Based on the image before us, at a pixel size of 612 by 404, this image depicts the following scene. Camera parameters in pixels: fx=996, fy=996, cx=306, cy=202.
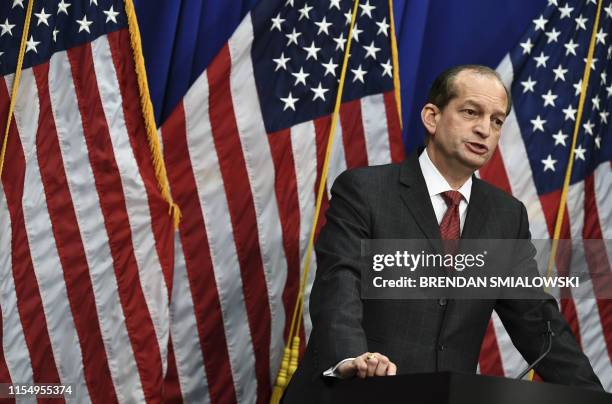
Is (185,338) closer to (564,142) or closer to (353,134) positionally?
(353,134)

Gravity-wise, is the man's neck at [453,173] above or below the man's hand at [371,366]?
above

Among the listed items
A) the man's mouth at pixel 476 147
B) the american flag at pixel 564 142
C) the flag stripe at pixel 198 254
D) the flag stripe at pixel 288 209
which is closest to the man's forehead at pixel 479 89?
the man's mouth at pixel 476 147

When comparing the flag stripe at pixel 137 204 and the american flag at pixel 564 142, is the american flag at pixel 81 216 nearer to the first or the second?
the flag stripe at pixel 137 204

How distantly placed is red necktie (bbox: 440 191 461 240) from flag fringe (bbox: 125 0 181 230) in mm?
1124

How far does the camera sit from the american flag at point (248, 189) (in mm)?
3555

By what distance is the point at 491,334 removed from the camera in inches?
152

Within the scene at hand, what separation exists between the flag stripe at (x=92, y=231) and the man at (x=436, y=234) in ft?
3.39

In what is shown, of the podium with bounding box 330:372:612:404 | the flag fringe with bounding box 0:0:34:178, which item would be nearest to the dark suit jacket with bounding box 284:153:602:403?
the podium with bounding box 330:372:612:404

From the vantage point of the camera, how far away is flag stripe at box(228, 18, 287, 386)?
11.8ft

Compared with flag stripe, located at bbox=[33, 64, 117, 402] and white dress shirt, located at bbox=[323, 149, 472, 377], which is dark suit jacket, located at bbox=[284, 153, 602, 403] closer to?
white dress shirt, located at bbox=[323, 149, 472, 377]

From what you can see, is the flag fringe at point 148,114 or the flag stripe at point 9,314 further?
the flag fringe at point 148,114

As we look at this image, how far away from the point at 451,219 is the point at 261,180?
1.16m

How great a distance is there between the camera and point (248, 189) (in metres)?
3.59

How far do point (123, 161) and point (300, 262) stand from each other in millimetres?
747
